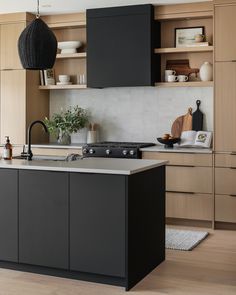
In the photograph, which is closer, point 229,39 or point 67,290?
point 67,290

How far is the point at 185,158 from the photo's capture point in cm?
608

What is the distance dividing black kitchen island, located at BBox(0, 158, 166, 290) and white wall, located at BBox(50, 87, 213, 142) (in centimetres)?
232

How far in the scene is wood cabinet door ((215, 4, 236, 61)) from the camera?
19.5ft

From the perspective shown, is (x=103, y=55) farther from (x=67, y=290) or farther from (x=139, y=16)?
(x=67, y=290)

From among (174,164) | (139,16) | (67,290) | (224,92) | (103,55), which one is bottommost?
(67,290)

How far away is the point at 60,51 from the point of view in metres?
7.20

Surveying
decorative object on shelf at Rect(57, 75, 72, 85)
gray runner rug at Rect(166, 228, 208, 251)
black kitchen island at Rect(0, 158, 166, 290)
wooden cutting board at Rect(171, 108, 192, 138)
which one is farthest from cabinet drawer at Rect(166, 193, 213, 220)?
decorative object on shelf at Rect(57, 75, 72, 85)

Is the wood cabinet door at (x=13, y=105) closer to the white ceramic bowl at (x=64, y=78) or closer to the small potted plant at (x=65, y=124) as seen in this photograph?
the small potted plant at (x=65, y=124)

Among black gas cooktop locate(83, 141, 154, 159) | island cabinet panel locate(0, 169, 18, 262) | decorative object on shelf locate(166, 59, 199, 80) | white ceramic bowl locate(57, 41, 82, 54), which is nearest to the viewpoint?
island cabinet panel locate(0, 169, 18, 262)

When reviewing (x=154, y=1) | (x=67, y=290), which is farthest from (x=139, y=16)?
(x=67, y=290)

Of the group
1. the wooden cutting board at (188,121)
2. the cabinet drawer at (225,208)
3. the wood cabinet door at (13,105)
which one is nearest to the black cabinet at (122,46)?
the wooden cutting board at (188,121)

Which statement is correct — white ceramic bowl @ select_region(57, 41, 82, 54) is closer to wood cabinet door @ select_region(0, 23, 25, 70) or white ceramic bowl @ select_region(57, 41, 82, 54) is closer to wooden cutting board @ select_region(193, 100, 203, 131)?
wood cabinet door @ select_region(0, 23, 25, 70)

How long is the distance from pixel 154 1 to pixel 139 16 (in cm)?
27

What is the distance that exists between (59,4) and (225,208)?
9.94 feet
